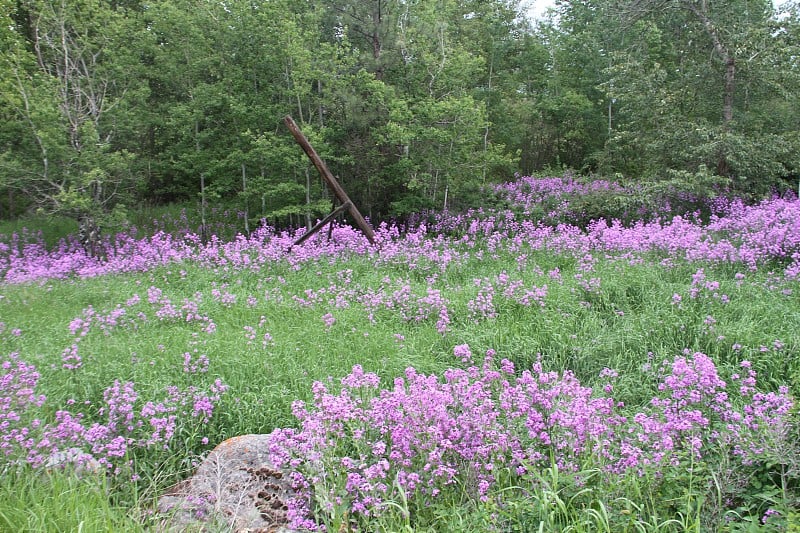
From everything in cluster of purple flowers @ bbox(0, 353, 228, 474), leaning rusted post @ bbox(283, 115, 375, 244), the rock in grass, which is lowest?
the rock in grass

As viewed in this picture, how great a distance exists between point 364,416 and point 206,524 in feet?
3.31

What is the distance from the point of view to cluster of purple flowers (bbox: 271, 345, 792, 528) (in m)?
2.85

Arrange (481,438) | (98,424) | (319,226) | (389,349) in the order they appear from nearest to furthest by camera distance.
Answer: (481,438) → (98,424) → (389,349) → (319,226)

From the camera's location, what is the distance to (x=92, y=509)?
2.87m

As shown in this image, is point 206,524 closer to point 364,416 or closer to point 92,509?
point 92,509

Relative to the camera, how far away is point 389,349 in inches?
209

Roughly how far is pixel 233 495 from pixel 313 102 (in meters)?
9.58

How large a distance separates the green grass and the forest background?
3787 millimetres

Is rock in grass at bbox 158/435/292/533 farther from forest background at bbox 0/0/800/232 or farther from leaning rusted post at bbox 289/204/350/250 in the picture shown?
forest background at bbox 0/0/800/232

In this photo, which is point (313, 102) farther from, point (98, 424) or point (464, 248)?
point (98, 424)

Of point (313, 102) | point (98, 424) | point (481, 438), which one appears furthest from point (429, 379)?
point (313, 102)

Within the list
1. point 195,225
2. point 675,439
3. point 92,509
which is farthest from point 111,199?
point 675,439

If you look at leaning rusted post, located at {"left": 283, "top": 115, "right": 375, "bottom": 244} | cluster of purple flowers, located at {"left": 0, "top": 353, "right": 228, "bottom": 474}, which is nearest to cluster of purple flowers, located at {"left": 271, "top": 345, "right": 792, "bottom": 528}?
cluster of purple flowers, located at {"left": 0, "top": 353, "right": 228, "bottom": 474}

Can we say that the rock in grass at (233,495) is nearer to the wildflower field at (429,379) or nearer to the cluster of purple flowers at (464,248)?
the wildflower field at (429,379)
